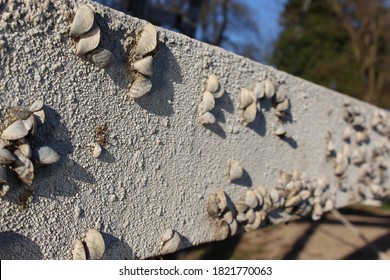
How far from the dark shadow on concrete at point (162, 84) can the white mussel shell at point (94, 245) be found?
352 mm

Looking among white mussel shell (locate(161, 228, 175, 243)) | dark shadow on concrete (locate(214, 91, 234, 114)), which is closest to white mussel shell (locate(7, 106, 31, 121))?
white mussel shell (locate(161, 228, 175, 243))

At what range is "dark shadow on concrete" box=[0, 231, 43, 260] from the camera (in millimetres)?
962

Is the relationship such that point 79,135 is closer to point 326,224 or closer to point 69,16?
point 69,16

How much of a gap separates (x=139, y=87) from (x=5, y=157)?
1.31ft

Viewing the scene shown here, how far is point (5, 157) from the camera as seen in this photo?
0.89 metres

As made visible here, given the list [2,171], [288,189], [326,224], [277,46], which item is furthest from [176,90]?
[277,46]

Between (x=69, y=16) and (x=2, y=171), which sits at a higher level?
(x=69, y=16)

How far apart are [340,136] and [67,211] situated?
63.2 inches

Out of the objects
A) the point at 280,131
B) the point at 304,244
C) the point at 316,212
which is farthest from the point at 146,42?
the point at 304,244

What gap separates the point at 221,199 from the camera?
4.87ft

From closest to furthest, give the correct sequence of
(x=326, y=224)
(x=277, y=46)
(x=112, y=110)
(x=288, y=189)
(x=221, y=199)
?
(x=112, y=110), (x=221, y=199), (x=288, y=189), (x=326, y=224), (x=277, y=46)

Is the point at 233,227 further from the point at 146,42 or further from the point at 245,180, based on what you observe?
the point at 146,42

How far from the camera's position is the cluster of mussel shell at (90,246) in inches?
42.5
